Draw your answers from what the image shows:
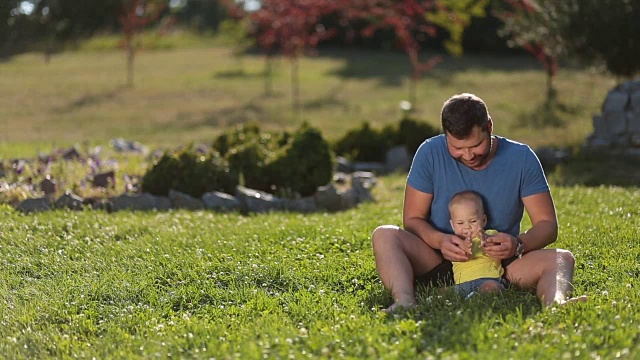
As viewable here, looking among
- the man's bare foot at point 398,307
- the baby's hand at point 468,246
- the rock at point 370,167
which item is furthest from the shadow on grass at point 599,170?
the man's bare foot at point 398,307

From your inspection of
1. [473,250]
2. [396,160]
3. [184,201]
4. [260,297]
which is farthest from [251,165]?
[473,250]

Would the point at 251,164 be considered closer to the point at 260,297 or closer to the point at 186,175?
the point at 186,175

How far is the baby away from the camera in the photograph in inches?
193

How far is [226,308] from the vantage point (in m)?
5.06

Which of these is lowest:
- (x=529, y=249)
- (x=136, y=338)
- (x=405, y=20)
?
(x=136, y=338)

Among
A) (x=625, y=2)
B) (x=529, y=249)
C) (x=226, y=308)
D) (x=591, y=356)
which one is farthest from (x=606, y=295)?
(x=625, y=2)

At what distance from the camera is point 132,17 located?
2197 cm

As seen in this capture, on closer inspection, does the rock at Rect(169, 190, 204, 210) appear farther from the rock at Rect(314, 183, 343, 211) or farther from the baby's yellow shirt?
the baby's yellow shirt

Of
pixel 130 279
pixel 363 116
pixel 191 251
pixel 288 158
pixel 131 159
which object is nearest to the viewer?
pixel 130 279

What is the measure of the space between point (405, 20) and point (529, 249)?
16.0 metres

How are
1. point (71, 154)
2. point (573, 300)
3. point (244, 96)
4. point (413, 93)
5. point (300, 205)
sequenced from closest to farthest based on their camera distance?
1. point (573, 300)
2. point (300, 205)
3. point (71, 154)
4. point (413, 93)
5. point (244, 96)

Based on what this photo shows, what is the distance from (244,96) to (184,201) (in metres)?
12.5

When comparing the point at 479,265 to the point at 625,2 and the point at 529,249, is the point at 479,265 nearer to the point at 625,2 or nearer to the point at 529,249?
the point at 529,249

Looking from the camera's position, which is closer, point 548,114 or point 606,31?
point 606,31
